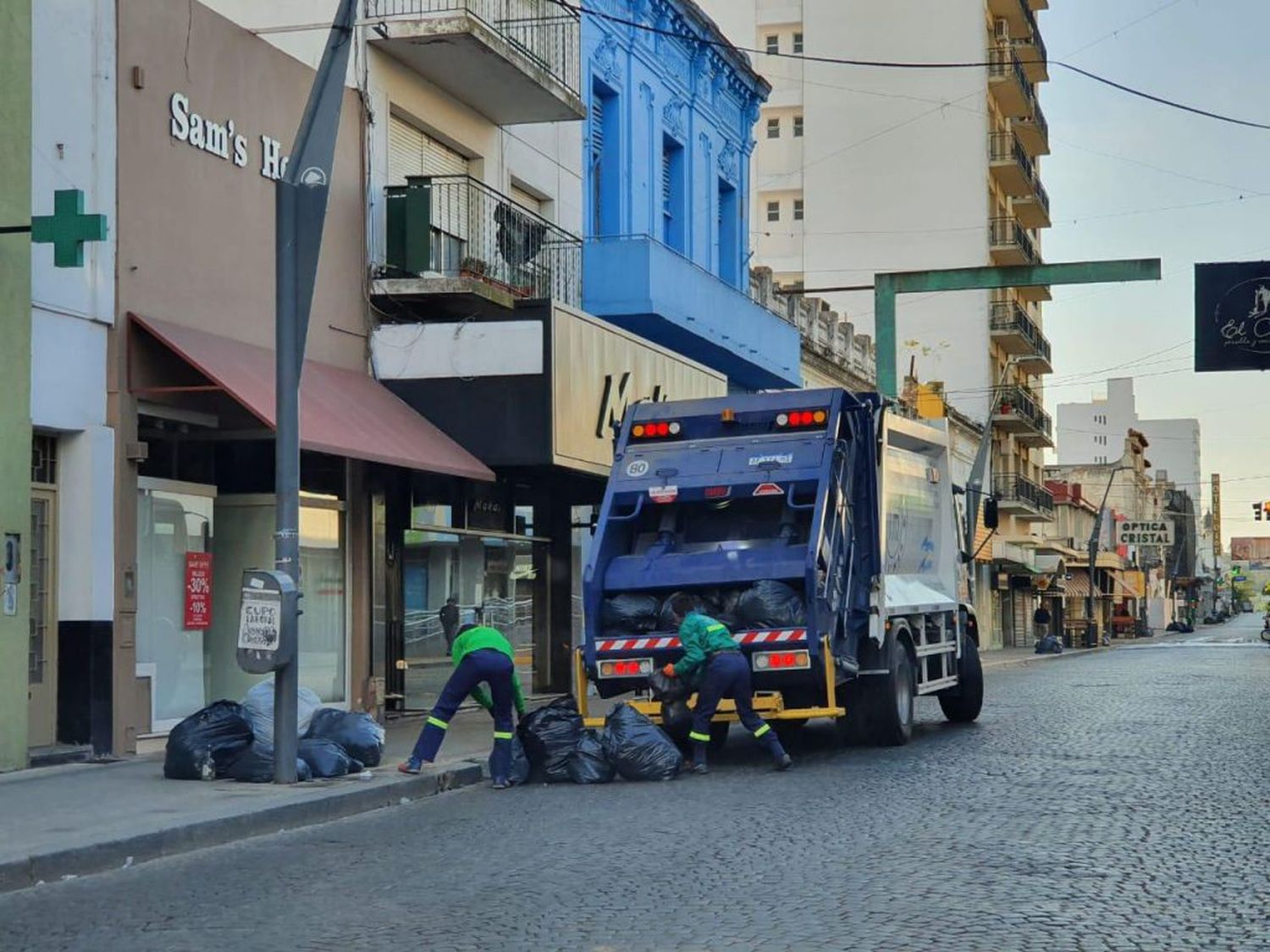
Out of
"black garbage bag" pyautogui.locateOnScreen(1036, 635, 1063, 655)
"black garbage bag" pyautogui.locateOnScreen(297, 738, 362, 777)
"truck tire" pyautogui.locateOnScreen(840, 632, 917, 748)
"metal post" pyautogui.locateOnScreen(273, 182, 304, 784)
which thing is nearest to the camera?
"metal post" pyautogui.locateOnScreen(273, 182, 304, 784)

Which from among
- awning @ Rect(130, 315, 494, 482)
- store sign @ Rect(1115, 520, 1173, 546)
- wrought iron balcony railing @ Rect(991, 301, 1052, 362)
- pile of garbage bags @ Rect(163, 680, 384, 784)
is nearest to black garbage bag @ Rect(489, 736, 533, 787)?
pile of garbage bags @ Rect(163, 680, 384, 784)

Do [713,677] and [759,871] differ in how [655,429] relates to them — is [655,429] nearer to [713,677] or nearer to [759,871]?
[713,677]

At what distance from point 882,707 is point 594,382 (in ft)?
19.1

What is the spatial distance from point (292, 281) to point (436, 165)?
7.86 meters

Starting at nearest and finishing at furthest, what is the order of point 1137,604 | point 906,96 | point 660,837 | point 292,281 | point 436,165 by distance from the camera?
point 660,837 < point 292,281 < point 436,165 < point 906,96 < point 1137,604

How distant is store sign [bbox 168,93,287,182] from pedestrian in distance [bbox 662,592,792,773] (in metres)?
5.16

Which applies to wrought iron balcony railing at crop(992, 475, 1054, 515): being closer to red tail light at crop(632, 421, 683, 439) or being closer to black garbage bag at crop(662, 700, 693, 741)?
red tail light at crop(632, 421, 683, 439)

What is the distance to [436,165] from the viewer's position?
67.2ft

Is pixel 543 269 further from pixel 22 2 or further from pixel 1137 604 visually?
pixel 1137 604

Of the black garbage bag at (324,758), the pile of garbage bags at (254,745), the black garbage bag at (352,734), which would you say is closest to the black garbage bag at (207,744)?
the pile of garbage bags at (254,745)

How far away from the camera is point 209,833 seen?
34.6 feet

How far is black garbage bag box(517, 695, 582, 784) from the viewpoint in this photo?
45.5 ft

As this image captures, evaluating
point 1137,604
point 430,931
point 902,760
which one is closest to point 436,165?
point 902,760

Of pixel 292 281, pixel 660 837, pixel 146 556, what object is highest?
pixel 292 281
